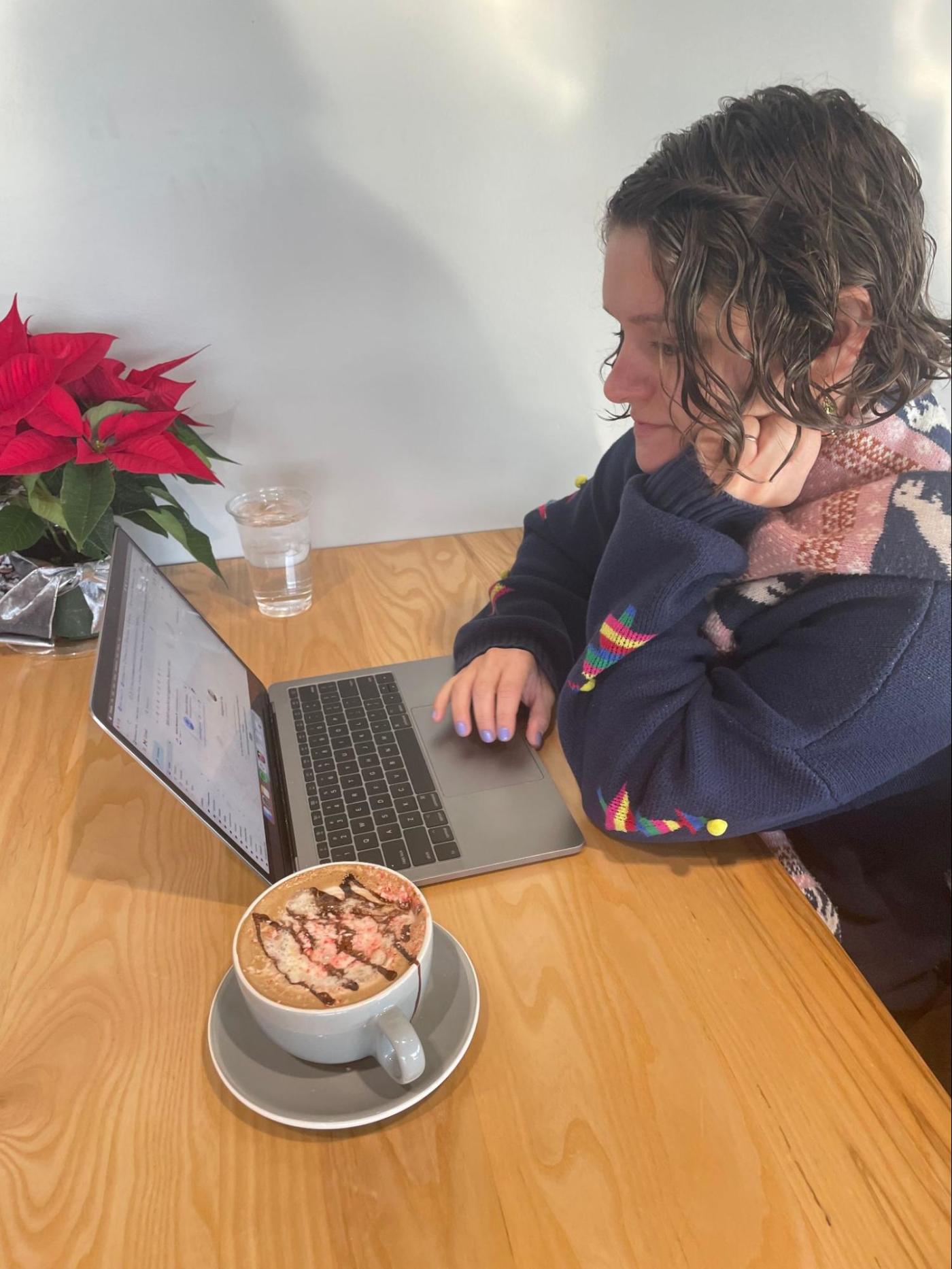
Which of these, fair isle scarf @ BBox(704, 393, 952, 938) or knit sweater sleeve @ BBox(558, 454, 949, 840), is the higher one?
fair isle scarf @ BBox(704, 393, 952, 938)

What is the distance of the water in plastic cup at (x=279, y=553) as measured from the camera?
1005 mm

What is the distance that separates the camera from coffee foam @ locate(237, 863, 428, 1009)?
0.45 m

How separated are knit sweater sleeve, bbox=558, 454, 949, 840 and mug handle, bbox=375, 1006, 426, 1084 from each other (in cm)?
26

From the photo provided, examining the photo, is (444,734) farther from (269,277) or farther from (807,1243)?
(269,277)

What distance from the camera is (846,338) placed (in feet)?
1.97

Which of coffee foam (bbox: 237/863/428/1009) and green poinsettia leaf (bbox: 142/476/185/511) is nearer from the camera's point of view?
coffee foam (bbox: 237/863/428/1009)

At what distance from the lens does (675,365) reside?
64cm

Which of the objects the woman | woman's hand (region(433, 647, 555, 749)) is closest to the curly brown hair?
the woman

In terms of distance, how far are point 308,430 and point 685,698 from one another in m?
0.65

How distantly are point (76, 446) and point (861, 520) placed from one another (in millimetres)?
735

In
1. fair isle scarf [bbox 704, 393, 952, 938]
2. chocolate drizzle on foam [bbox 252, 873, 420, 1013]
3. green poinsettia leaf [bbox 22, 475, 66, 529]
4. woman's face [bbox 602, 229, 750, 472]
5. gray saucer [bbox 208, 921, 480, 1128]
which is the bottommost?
gray saucer [bbox 208, 921, 480, 1128]

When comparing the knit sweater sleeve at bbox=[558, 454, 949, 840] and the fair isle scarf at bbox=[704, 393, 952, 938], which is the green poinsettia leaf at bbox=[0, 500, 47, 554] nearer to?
the knit sweater sleeve at bbox=[558, 454, 949, 840]

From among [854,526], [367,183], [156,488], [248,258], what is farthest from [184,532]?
[854,526]

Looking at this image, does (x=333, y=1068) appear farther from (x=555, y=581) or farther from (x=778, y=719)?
(x=555, y=581)
